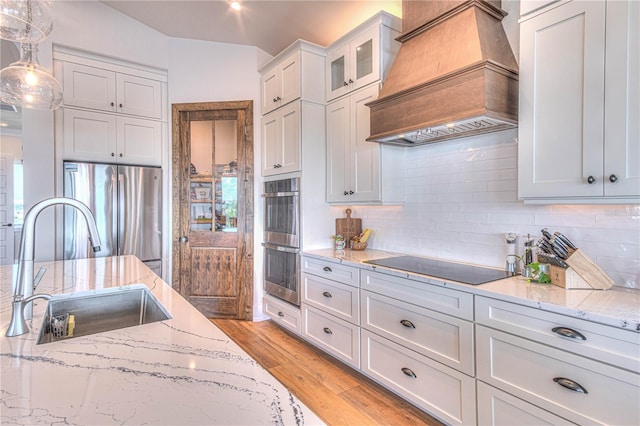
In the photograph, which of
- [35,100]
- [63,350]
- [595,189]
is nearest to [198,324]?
[63,350]

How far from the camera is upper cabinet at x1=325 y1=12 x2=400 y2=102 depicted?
251 cm

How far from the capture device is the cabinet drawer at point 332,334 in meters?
2.40

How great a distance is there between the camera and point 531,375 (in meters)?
1.43

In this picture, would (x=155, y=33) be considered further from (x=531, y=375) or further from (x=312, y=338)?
(x=531, y=375)

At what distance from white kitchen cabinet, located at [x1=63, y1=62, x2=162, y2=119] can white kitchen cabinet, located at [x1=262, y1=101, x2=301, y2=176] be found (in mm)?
1327

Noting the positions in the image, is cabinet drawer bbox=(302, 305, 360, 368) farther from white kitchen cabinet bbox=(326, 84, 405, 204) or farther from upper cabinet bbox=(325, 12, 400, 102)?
upper cabinet bbox=(325, 12, 400, 102)

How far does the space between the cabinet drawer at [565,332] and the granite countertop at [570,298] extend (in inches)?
1.2

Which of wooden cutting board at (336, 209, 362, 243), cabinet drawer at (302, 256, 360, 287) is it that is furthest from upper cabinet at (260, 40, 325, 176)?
cabinet drawer at (302, 256, 360, 287)

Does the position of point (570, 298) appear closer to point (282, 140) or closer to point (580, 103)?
point (580, 103)

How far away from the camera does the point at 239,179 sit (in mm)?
3682

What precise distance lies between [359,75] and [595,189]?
1887 mm

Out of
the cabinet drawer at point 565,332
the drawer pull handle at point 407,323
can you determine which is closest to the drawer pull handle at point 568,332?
the cabinet drawer at point 565,332

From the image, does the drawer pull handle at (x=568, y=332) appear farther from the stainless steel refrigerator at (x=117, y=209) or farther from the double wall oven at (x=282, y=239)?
the stainless steel refrigerator at (x=117, y=209)

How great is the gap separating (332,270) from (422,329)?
905 mm
